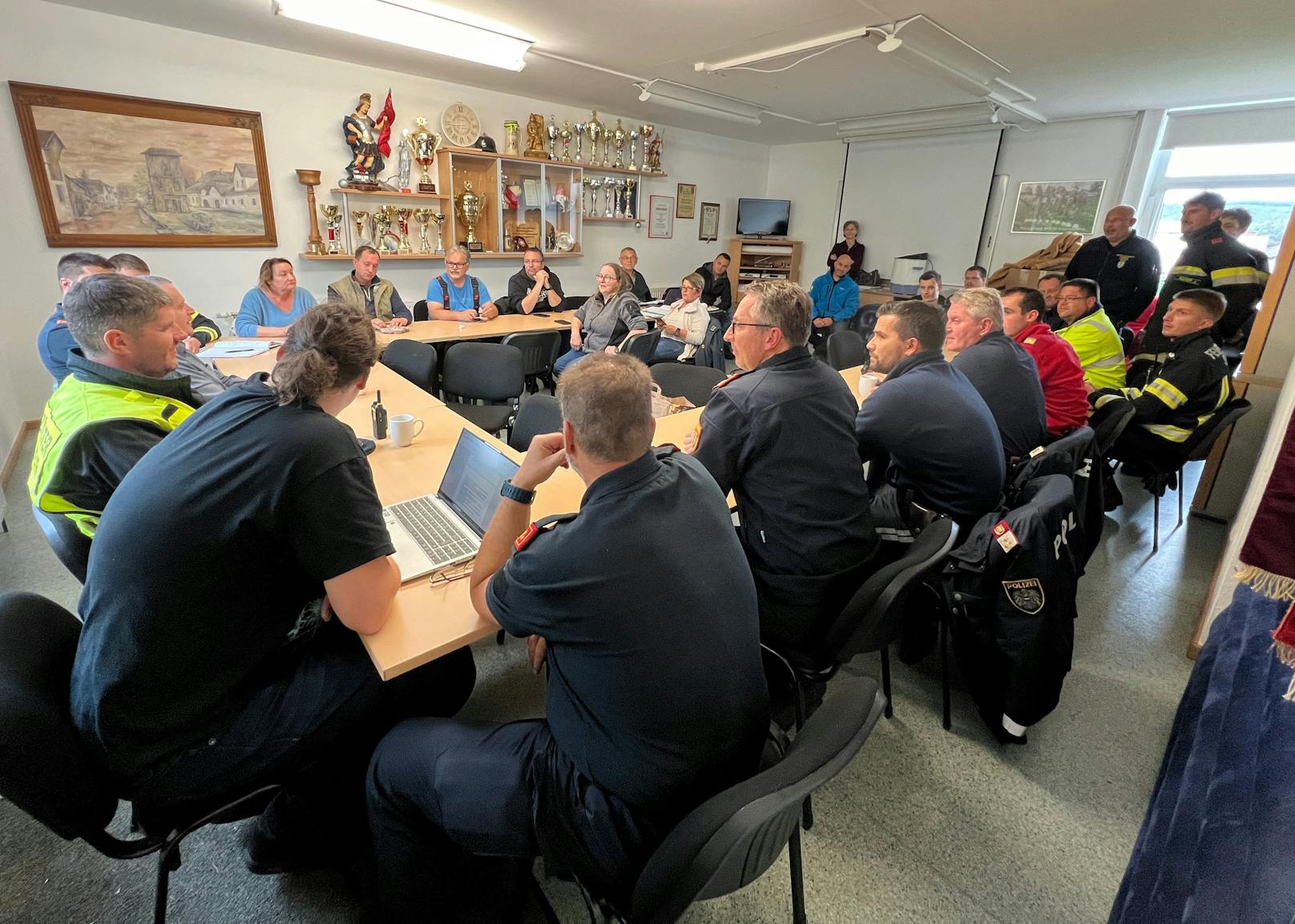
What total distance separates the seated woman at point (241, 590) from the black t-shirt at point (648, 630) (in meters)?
0.38

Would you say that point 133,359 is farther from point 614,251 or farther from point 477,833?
point 614,251

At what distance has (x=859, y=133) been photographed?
282 inches

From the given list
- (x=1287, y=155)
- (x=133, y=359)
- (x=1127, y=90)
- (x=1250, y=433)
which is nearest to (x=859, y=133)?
(x=1127, y=90)

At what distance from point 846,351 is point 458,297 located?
316cm

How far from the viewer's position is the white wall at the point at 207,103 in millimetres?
3742

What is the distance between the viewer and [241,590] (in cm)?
108

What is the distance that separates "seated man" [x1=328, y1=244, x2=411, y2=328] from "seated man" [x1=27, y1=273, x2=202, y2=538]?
274 centimetres

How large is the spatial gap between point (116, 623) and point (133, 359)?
2.72ft

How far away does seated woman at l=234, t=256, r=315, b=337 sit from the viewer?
3678mm

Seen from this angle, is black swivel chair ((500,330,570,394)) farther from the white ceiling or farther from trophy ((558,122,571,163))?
trophy ((558,122,571,163))

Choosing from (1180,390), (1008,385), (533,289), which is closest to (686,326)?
(533,289)

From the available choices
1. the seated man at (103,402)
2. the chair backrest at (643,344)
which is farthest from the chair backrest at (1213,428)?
the seated man at (103,402)

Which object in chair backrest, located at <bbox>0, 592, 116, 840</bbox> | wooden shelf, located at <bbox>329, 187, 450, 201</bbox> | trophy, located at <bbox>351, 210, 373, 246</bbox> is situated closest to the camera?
chair backrest, located at <bbox>0, 592, 116, 840</bbox>

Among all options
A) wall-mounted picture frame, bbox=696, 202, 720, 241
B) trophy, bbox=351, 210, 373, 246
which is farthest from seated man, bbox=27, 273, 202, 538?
wall-mounted picture frame, bbox=696, 202, 720, 241
